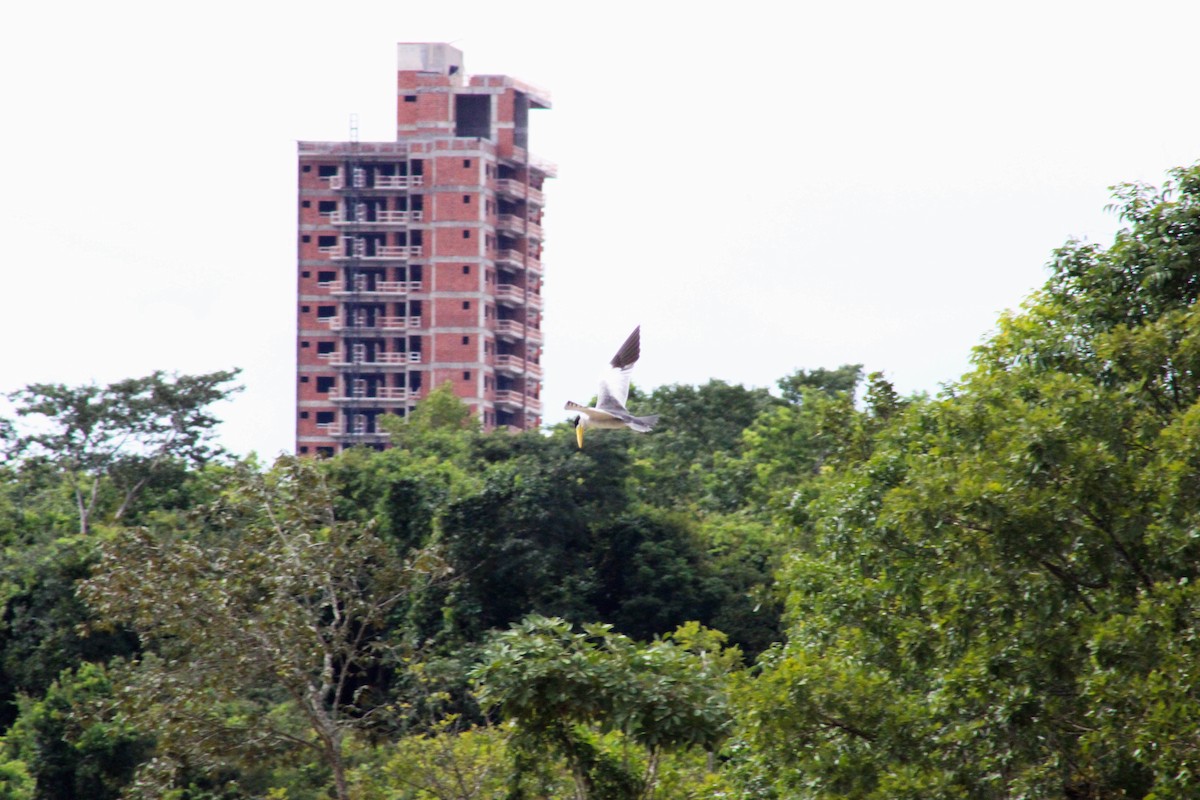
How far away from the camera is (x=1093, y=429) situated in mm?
13734

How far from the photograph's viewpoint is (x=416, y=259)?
3516 inches

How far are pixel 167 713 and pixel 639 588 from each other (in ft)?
53.5

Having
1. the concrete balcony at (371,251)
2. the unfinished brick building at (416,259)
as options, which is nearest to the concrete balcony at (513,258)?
the unfinished brick building at (416,259)

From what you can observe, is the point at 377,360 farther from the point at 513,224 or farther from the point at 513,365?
the point at 513,224

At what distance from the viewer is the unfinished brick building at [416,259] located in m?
88.1

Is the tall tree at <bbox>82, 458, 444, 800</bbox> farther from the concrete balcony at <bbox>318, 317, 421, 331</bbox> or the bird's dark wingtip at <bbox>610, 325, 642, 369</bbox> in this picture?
the concrete balcony at <bbox>318, 317, 421, 331</bbox>

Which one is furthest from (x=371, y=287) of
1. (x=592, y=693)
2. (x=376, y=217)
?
(x=592, y=693)

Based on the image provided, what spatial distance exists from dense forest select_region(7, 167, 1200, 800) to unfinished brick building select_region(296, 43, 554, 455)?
51.1m

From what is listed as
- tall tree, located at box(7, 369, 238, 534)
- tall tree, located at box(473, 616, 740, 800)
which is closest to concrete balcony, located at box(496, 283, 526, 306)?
tall tree, located at box(7, 369, 238, 534)

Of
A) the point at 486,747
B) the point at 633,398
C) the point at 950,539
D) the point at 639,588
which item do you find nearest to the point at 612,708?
the point at 950,539

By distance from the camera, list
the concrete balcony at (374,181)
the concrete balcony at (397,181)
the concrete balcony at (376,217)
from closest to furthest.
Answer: the concrete balcony at (397,181) → the concrete balcony at (374,181) → the concrete balcony at (376,217)

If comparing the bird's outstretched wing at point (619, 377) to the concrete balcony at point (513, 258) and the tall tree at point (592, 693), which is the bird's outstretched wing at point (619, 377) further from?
the concrete balcony at point (513, 258)

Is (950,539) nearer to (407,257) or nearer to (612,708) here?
(612,708)

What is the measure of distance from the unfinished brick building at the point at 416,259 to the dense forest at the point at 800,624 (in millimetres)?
51113
